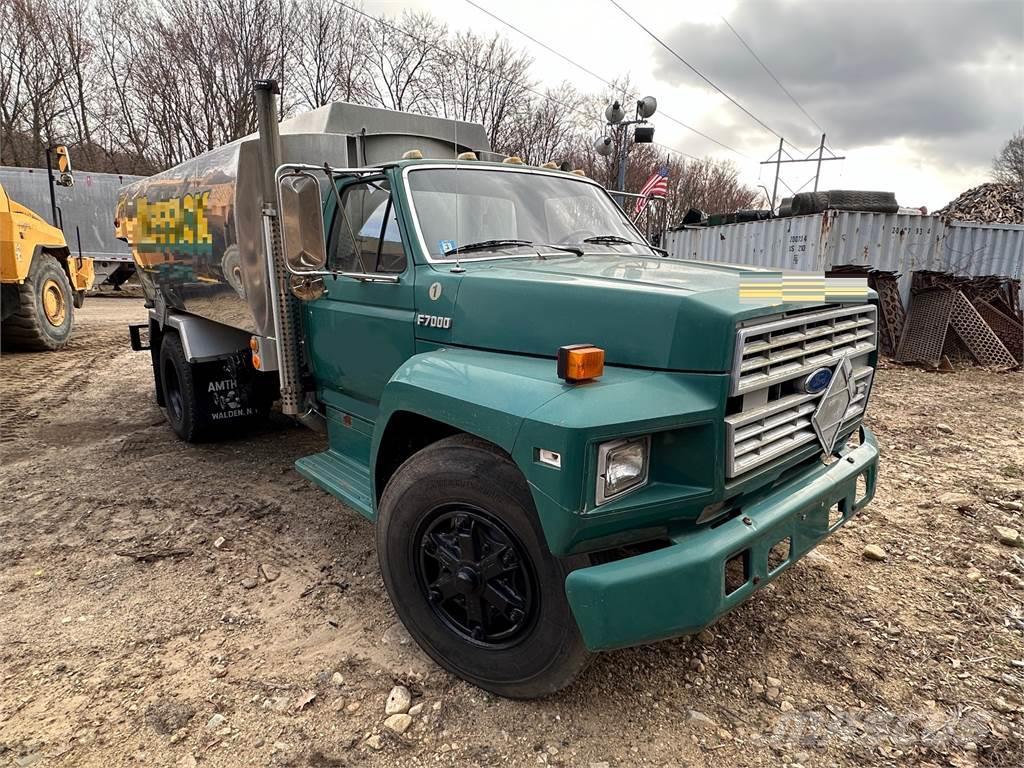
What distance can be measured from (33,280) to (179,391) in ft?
21.7

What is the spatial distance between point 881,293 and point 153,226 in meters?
10.1

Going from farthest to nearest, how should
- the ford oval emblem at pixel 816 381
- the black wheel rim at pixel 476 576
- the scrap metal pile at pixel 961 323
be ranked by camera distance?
the scrap metal pile at pixel 961 323
the ford oval emblem at pixel 816 381
the black wheel rim at pixel 476 576

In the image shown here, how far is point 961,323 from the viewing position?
9938mm

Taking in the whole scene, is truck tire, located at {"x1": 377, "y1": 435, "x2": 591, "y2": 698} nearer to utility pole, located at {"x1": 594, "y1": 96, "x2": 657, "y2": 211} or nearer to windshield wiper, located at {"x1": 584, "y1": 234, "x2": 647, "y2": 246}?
windshield wiper, located at {"x1": 584, "y1": 234, "x2": 647, "y2": 246}

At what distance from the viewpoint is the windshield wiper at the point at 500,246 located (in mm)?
3295

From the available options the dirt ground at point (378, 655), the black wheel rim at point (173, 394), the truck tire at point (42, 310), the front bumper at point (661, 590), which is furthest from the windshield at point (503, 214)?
the truck tire at point (42, 310)

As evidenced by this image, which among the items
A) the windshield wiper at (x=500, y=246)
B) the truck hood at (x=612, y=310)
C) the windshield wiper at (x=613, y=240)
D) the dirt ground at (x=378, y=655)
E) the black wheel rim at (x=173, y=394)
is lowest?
the dirt ground at (x=378, y=655)

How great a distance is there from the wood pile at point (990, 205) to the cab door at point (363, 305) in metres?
14.9

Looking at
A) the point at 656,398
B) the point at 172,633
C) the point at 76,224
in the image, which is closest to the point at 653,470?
the point at 656,398

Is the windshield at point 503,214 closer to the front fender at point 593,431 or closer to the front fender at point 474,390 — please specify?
the front fender at point 474,390

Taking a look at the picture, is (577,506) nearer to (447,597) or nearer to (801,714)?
(447,597)

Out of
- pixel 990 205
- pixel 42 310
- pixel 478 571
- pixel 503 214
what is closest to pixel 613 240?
pixel 503 214

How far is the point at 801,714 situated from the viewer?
252cm

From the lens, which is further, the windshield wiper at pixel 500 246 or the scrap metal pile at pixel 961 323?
the scrap metal pile at pixel 961 323
